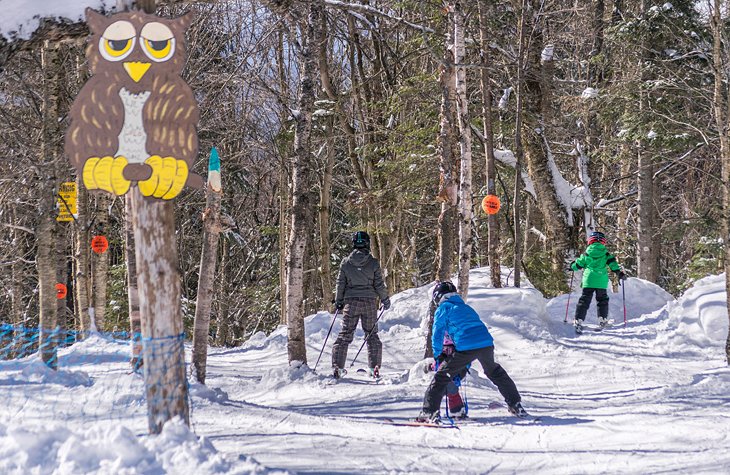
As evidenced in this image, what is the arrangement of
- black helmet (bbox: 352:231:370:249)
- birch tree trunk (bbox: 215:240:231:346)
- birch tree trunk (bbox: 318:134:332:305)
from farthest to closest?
birch tree trunk (bbox: 215:240:231:346) < birch tree trunk (bbox: 318:134:332:305) < black helmet (bbox: 352:231:370:249)

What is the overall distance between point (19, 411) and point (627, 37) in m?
15.2

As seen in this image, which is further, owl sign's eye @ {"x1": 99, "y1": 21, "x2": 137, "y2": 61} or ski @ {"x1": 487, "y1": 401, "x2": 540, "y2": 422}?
ski @ {"x1": 487, "y1": 401, "x2": 540, "y2": 422}

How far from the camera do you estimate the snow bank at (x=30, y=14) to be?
6.13 meters

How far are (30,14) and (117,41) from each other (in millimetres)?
2080

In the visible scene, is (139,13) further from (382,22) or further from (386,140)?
(386,140)

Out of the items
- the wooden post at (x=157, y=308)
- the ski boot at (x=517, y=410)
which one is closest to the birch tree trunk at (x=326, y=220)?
the ski boot at (x=517, y=410)

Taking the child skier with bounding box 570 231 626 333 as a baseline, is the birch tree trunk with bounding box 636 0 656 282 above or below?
above

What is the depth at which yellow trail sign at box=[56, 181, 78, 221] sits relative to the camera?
10.2 metres

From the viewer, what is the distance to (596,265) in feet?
42.0

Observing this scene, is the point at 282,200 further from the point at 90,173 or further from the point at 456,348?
the point at 90,173

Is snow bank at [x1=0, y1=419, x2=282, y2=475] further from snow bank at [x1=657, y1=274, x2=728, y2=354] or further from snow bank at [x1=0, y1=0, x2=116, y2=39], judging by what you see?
snow bank at [x1=657, y1=274, x2=728, y2=354]

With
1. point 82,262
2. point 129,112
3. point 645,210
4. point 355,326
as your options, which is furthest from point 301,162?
point 645,210

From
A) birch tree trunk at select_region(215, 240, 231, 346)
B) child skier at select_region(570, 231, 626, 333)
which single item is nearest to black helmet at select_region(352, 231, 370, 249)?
child skier at select_region(570, 231, 626, 333)

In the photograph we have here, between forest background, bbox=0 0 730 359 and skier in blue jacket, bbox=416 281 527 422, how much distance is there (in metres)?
2.99
